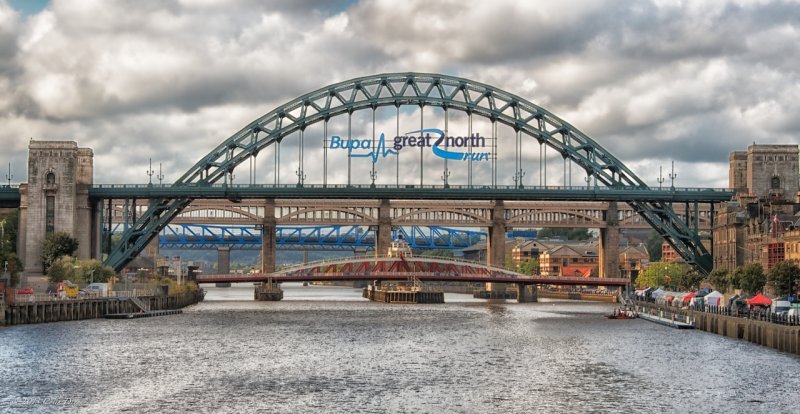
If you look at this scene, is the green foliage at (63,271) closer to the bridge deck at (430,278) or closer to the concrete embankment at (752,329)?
the bridge deck at (430,278)

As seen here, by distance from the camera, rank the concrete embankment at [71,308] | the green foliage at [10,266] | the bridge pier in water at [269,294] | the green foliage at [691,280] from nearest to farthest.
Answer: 1. the concrete embankment at [71,308]
2. the green foliage at [10,266]
3. the green foliage at [691,280]
4. the bridge pier in water at [269,294]

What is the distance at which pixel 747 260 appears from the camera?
12294cm

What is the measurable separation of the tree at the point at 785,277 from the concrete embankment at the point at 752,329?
7100mm

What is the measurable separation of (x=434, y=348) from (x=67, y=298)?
132 feet

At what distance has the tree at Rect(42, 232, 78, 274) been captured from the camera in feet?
413

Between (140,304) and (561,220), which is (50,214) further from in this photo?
(561,220)

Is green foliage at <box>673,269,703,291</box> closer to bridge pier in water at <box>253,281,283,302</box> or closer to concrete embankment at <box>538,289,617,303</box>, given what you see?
concrete embankment at <box>538,289,617,303</box>

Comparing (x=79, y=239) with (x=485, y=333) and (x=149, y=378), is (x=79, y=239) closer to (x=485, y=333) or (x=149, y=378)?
(x=485, y=333)

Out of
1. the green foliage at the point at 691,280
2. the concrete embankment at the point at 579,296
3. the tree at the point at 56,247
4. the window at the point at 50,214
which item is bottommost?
the concrete embankment at the point at 579,296

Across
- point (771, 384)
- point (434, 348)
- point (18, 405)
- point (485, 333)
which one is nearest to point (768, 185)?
point (485, 333)

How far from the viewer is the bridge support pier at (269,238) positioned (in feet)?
575

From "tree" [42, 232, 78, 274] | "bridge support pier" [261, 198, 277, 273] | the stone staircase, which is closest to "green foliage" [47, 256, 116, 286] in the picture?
"tree" [42, 232, 78, 274]

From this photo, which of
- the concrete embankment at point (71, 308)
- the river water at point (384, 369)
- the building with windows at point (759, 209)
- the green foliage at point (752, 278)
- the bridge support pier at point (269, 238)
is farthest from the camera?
the bridge support pier at point (269, 238)

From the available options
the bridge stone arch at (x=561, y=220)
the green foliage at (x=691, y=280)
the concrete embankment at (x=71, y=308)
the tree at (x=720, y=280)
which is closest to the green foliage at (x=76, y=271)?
the concrete embankment at (x=71, y=308)
